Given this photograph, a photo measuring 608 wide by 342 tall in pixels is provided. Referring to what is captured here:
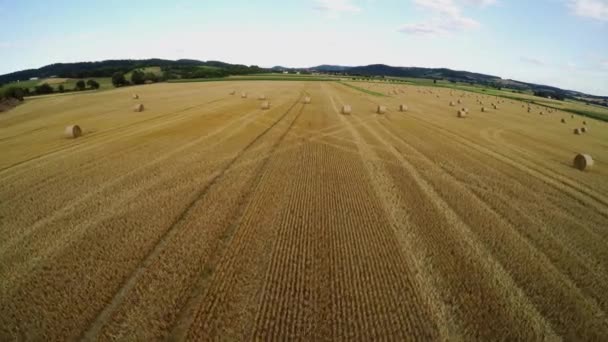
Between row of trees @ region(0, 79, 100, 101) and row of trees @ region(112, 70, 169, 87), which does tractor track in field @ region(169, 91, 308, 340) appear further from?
row of trees @ region(112, 70, 169, 87)

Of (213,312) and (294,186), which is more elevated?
(294,186)

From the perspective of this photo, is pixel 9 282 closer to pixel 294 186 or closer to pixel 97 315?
pixel 97 315

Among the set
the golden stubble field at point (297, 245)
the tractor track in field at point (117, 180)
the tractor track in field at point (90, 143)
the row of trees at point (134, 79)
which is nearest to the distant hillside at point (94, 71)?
the row of trees at point (134, 79)

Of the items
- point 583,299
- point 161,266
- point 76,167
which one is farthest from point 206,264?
point 76,167

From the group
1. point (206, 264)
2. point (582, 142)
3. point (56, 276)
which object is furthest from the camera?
point (582, 142)

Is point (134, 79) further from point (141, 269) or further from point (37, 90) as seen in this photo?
point (141, 269)

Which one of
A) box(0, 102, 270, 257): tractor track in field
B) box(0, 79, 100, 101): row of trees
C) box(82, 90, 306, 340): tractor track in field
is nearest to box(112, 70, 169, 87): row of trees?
box(0, 79, 100, 101): row of trees
